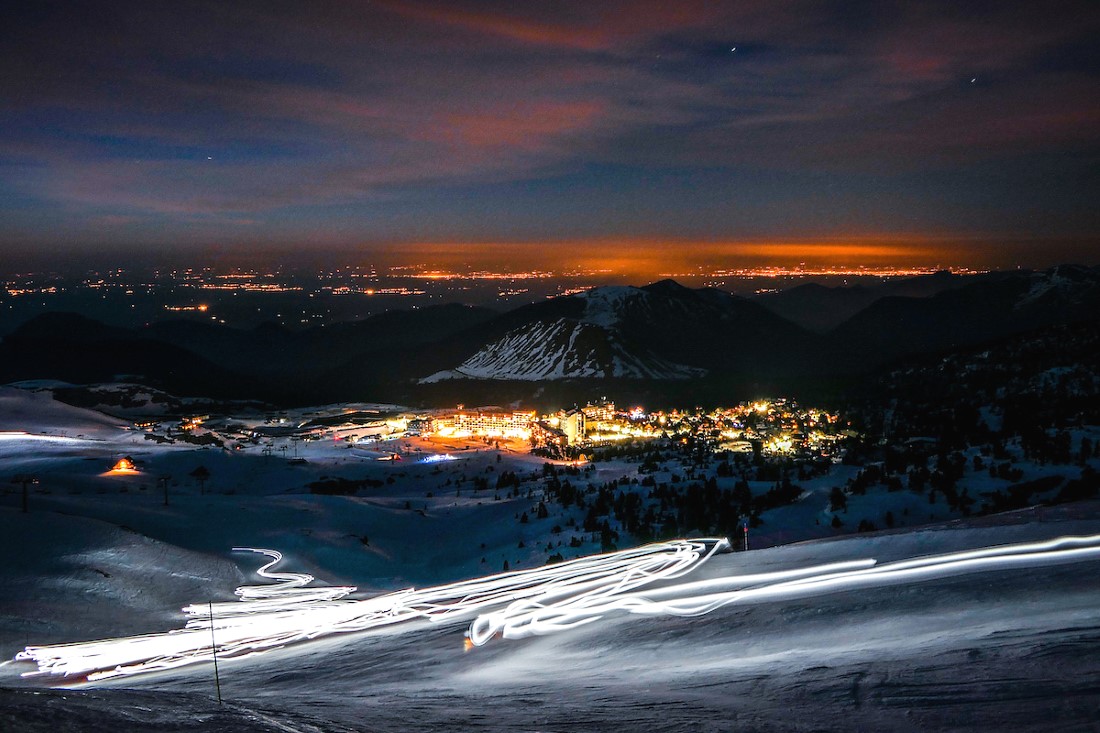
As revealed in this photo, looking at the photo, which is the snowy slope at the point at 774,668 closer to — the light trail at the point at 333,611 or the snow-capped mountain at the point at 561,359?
the light trail at the point at 333,611

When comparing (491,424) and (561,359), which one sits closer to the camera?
(491,424)

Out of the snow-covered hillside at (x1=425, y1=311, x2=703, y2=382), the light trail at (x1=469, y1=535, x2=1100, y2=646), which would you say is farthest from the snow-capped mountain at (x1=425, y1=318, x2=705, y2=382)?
the light trail at (x1=469, y1=535, x2=1100, y2=646)

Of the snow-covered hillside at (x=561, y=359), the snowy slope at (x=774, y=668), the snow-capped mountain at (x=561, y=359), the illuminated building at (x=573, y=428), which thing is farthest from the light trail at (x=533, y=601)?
the snow-covered hillside at (x=561, y=359)

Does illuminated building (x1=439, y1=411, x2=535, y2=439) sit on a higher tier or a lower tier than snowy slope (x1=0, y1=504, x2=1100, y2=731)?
lower

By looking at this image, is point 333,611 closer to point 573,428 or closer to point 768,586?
point 768,586

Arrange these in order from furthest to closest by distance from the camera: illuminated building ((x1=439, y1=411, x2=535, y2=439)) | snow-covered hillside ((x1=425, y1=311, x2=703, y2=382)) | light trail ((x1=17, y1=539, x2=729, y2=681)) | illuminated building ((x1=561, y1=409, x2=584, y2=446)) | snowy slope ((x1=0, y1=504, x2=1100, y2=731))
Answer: snow-covered hillside ((x1=425, y1=311, x2=703, y2=382)) → illuminated building ((x1=439, y1=411, x2=535, y2=439)) → illuminated building ((x1=561, y1=409, x2=584, y2=446)) → light trail ((x1=17, y1=539, x2=729, y2=681)) → snowy slope ((x1=0, y1=504, x2=1100, y2=731))

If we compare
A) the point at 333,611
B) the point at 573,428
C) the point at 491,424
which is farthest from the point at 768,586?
the point at 491,424

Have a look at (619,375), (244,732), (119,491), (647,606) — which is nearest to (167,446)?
(119,491)

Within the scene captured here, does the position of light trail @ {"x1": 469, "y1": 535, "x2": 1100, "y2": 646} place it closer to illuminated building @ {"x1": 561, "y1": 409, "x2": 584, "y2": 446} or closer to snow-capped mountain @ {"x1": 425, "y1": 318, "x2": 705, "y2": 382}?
illuminated building @ {"x1": 561, "y1": 409, "x2": 584, "y2": 446}
